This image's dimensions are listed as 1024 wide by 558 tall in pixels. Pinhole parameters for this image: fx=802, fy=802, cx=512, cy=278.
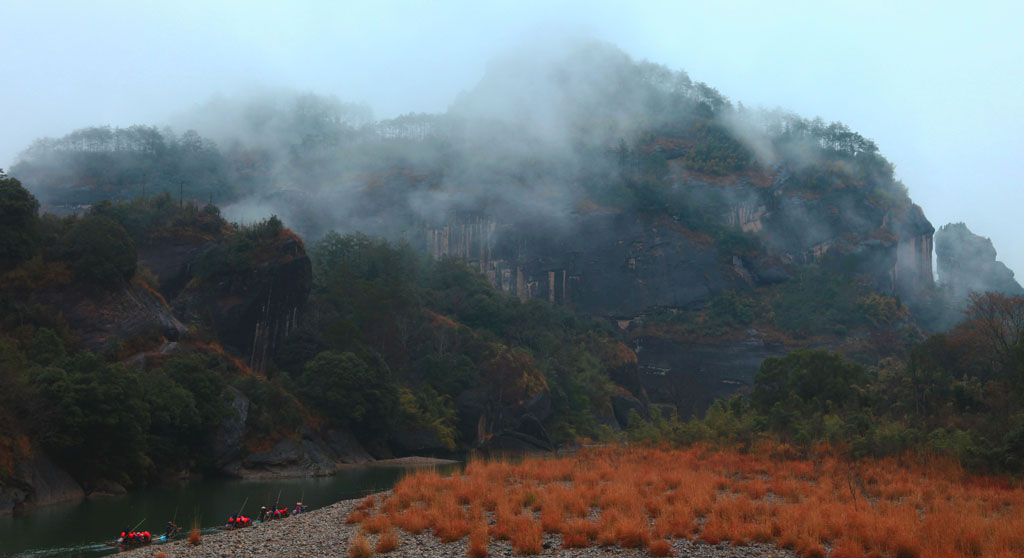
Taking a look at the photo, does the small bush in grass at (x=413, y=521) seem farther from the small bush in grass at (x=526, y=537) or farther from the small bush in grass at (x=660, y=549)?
the small bush in grass at (x=660, y=549)

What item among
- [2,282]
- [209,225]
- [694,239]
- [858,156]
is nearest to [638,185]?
[694,239]

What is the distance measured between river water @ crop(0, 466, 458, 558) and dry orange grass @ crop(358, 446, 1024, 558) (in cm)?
813

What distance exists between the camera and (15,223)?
50906 millimetres

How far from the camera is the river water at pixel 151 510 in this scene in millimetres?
25520

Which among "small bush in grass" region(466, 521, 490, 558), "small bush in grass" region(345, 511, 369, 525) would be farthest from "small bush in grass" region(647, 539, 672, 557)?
"small bush in grass" region(345, 511, 369, 525)

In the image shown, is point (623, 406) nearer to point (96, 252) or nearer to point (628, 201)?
point (628, 201)

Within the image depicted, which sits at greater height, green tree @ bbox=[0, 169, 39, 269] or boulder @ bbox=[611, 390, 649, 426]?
green tree @ bbox=[0, 169, 39, 269]

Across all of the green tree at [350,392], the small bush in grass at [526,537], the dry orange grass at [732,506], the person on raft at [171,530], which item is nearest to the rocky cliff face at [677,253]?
the green tree at [350,392]

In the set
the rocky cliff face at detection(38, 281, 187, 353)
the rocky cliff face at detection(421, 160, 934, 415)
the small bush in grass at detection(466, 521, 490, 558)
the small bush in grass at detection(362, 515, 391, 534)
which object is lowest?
the small bush in grass at detection(362, 515, 391, 534)

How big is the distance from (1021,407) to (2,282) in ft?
183

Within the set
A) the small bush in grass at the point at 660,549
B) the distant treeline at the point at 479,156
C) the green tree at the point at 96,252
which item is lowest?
the small bush in grass at the point at 660,549

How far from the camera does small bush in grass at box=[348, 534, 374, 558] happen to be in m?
19.3

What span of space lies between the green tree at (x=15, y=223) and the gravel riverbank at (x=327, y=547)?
34.4 m

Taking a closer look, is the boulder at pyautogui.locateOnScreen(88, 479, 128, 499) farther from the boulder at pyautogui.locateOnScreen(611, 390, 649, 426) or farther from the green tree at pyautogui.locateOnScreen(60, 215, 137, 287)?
the boulder at pyautogui.locateOnScreen(611, 390, 649, 426)
